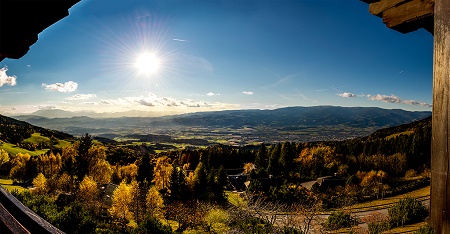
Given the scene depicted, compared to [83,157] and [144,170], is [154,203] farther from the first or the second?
[83,157]

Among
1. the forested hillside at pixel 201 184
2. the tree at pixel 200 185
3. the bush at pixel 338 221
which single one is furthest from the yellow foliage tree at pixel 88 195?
the bush at pixel 338 221

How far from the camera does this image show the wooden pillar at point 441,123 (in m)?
1.35

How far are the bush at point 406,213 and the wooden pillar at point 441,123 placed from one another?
41518 mm

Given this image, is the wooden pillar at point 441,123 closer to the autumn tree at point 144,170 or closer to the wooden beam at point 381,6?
the wooden beam at point 381,6

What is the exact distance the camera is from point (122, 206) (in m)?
40.0

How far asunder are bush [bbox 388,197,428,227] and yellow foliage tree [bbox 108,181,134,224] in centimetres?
3455

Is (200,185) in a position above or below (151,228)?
below

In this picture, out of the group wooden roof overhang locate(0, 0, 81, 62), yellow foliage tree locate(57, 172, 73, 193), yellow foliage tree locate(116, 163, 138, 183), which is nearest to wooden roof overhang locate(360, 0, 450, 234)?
wooden roof overhang locate(0, 0, 81, 62)

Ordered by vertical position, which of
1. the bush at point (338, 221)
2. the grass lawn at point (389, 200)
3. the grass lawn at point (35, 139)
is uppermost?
the grass lawn at point (35, 139)

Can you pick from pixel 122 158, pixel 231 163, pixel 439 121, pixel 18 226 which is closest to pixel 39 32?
pixel 18 226

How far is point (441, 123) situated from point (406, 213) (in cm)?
4178

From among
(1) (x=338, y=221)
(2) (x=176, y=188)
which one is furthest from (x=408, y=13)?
(2) (x=176, y=188)

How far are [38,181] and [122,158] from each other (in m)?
47.1

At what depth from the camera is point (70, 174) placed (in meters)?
54.3
